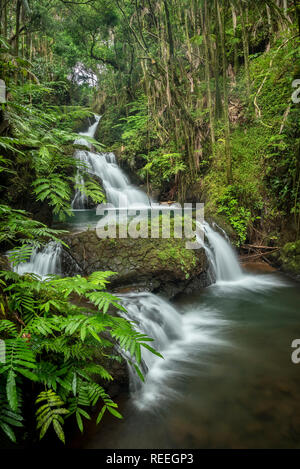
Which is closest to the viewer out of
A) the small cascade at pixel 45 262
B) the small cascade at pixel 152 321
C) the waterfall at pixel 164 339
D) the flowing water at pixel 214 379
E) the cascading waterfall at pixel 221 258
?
the flowing water at pixel 214 379

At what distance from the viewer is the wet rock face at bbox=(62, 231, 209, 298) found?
185 inches

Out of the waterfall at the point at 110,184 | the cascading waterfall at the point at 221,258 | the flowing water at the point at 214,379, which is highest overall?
the waterfall at the point at 110,184

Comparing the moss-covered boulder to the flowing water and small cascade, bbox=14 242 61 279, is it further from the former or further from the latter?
small cascade, bbox=14 242 61 279

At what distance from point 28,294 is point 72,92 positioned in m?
19.3

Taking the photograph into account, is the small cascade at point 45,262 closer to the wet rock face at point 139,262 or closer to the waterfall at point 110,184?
the wet rock face at point 139,262

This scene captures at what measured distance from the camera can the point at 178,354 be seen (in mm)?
3375

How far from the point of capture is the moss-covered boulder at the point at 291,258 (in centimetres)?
559

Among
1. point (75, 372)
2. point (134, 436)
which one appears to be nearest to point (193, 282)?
point (134, 436)

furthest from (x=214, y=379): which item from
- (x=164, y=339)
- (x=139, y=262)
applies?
(x=139, y=262)

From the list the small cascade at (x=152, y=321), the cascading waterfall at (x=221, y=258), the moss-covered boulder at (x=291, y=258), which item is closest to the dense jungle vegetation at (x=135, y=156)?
the small cascade at (x=152, y=321)

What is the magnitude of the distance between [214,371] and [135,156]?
9579 mm

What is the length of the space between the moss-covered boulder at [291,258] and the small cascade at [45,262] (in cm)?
506

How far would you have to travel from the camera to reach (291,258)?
18.9ft

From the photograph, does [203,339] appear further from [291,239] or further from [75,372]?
[291,239]
